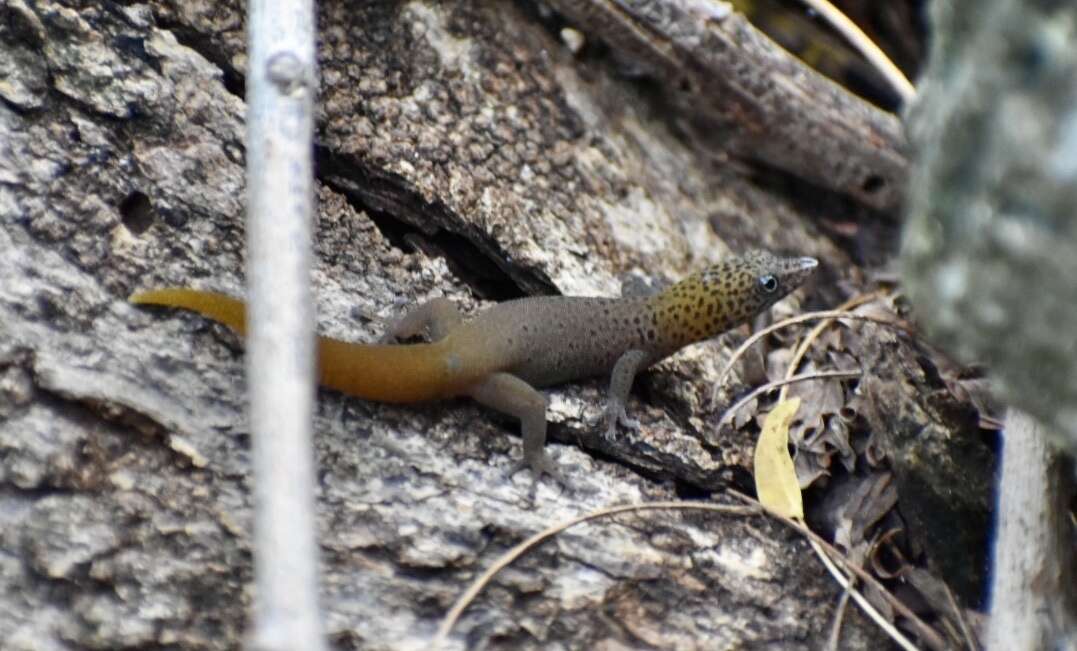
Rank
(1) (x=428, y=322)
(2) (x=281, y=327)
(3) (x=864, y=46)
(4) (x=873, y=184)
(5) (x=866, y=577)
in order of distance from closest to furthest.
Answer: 1. (2) (x=281, y=327)
2. (5) (x=866, y=577)
3. (1) (x=428, y=322)
4. (3) (x=864, y=46)
5. (4) (x=873, y=184)

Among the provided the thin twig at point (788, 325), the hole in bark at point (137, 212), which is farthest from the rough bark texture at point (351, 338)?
the thin twig at point (788, 325)

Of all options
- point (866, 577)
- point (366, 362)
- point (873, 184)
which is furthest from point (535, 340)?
point (873, 184)

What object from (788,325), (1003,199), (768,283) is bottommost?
(788,325)

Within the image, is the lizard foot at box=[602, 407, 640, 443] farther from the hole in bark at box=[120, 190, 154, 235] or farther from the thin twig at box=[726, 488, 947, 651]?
the hole in bark at box=[120, 190, 154, 235]

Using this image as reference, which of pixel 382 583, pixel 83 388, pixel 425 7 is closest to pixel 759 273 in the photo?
pixel 425 7

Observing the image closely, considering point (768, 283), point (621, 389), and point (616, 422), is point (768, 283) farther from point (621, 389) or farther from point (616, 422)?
point (616, 422)

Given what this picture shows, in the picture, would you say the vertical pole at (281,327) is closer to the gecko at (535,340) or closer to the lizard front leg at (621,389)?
the gecko at (535,340)
